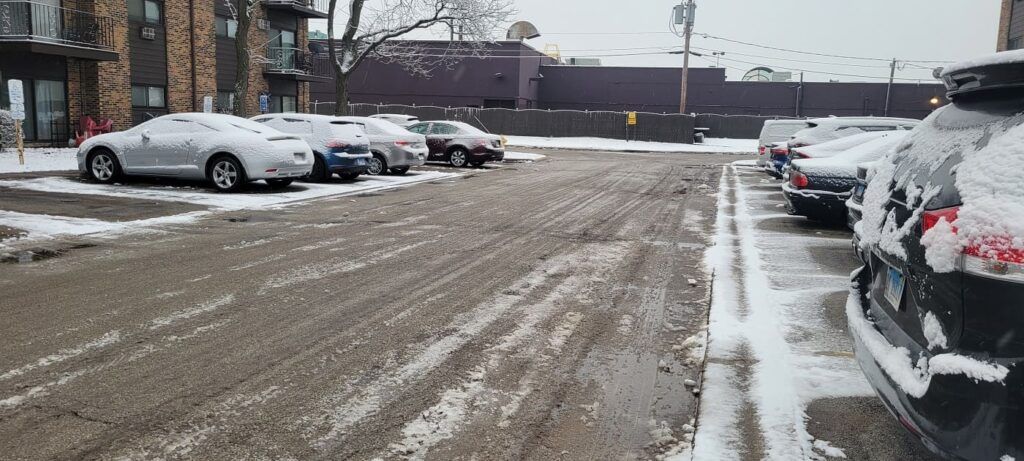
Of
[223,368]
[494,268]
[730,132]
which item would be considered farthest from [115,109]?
[730,132]

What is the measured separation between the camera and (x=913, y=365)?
120 inches

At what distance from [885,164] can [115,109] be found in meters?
26.4

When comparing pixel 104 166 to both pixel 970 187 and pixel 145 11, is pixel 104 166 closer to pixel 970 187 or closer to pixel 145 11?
→ pixel 145 11

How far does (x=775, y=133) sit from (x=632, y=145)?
2118 centimetres

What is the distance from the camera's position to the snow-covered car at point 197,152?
13.7 m

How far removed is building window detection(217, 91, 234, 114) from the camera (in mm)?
30828

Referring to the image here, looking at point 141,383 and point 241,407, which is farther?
point 141,383

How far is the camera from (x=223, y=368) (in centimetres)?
451

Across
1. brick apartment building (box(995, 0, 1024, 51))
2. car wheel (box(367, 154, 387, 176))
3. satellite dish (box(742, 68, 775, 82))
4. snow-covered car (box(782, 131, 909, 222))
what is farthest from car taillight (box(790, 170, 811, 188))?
satellite dish (box(742, 68, 775, 82))

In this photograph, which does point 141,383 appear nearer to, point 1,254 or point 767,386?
point 767,386

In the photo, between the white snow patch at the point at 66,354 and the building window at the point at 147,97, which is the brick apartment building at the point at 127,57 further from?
the white snow patch at the point at 66,354

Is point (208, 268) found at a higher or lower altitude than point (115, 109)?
lower

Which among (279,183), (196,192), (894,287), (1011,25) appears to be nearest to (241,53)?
(279,183)

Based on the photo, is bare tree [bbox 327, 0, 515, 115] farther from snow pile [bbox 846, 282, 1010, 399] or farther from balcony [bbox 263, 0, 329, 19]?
snow pile [bbox 846, 282, 1010, 399]
